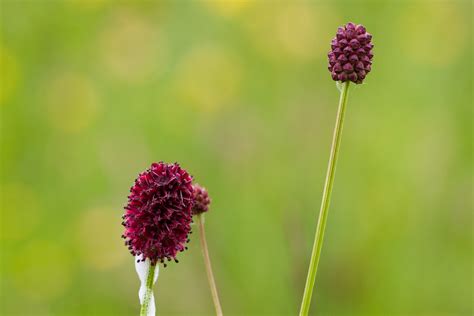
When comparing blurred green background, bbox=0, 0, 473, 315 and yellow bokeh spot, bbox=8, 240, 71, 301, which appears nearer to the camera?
blurred green background, bbox=0, 0, 473, 315

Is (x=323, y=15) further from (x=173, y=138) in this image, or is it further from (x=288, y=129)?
(x=173, y=138)

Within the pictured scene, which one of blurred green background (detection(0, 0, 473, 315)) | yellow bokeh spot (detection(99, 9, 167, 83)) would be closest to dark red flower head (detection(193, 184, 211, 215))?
blurred green background (detection(0, 0, 473, 315))

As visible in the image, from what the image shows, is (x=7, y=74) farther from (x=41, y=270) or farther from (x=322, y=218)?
(x=322, y=218)

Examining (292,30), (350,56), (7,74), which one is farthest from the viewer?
(292,30)

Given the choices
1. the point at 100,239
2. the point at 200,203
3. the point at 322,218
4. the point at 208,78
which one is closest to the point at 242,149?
the point at 208,78

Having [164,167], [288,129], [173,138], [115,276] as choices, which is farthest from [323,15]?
[164,167]

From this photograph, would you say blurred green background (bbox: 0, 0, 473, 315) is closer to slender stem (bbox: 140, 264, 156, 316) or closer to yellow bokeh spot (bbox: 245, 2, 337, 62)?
yellow bokeh spot (bbox: 245, 2, 337, 62)
